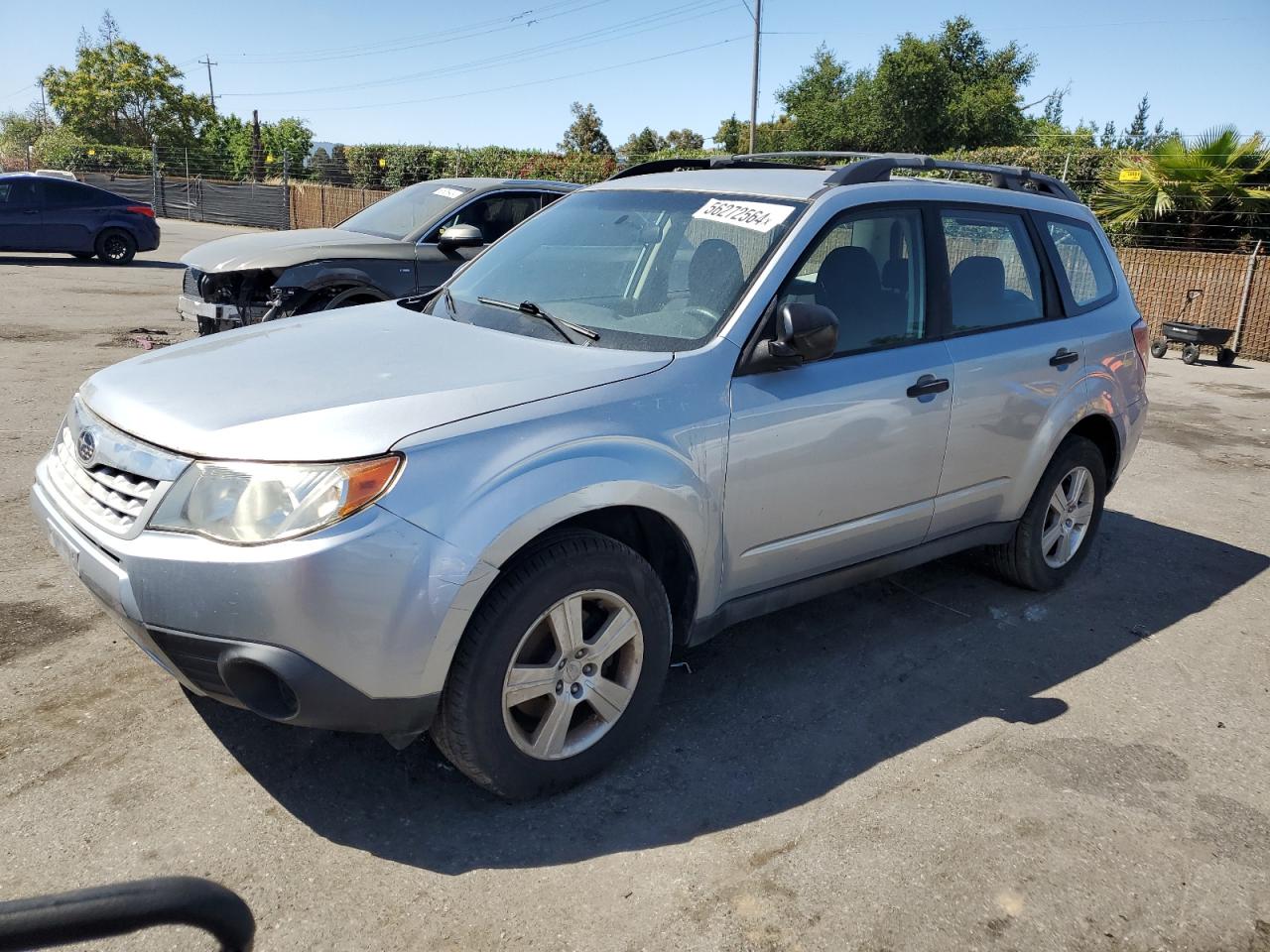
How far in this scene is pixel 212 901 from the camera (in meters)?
1.23

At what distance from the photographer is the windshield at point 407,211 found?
28.8 ft

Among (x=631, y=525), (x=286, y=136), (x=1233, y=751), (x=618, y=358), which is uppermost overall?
(x=286, y=136)

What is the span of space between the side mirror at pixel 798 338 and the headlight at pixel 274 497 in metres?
1.33

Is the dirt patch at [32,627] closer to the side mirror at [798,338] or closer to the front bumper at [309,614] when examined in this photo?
the front bumper at [309,614]

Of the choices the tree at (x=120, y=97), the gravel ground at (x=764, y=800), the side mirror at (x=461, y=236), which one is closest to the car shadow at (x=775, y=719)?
the gravel ground at (x=764, y=800)

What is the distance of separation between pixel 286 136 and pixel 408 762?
56.6m

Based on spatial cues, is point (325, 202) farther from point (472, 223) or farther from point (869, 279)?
point (869, 279)

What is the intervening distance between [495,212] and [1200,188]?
430 inches

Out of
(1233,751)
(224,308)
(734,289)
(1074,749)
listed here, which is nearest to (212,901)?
(734,289)

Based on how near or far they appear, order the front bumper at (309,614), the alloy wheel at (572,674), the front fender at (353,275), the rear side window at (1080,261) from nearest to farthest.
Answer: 1. the front bumper at (309,614)
2. the alloy wheel at (572,674)
3. the rear side window at (1080,261)
4. the front fender at (353,275)

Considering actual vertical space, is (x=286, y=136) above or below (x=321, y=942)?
above

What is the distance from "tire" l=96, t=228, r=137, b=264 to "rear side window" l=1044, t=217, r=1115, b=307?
18.6 meters

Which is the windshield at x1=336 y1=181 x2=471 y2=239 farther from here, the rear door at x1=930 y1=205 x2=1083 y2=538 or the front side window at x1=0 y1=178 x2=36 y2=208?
the front side window at x1=0 y1=178 x2=36 y2=208

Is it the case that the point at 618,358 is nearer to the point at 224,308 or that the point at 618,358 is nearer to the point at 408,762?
the point at 408,762
